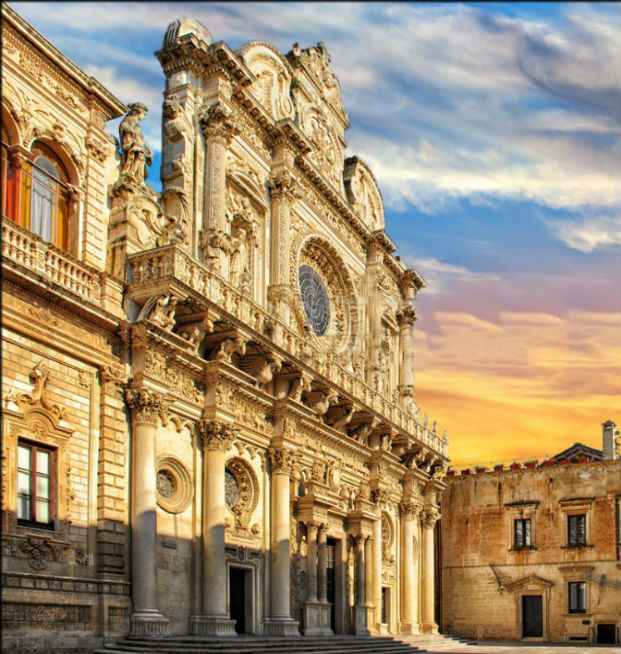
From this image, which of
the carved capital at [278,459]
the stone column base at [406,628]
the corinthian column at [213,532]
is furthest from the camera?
the stone column base at [406,628]

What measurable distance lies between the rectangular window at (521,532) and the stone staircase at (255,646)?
1350 centimetres

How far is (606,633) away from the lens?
115ft

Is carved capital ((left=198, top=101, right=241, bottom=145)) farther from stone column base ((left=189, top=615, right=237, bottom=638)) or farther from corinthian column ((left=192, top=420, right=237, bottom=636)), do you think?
stone column base ((left=189, top=615, right=237, bottom=638))

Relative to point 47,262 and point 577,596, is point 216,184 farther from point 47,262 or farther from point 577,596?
point 577,596

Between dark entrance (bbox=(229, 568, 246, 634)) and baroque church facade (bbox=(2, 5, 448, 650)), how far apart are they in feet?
0.18

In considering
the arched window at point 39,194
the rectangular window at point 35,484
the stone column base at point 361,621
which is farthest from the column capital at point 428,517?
the rectangular window at point 35,484

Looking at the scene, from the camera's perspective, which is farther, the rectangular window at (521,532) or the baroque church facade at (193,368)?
the rectangular window at (521,532)

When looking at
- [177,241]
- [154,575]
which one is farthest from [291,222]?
[154,575]

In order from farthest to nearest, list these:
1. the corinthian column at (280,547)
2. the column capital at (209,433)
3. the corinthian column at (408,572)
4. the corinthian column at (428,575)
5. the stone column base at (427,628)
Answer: the corinthian column at (428,575), the stone column base at (427,628), the corinthian column at (408,572), the corinthian column at (280,547), the column capital at (209,433)

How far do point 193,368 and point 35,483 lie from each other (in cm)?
508

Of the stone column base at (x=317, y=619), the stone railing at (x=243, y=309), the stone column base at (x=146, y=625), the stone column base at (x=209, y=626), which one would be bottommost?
the stone column base at (x=317, y=619)

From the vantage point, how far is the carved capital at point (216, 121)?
22.5m

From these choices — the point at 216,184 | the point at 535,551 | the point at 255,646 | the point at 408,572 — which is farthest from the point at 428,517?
the point at 216,184

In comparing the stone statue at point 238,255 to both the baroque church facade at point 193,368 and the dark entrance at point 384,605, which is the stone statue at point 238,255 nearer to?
the baroque church facade at point 193,368
